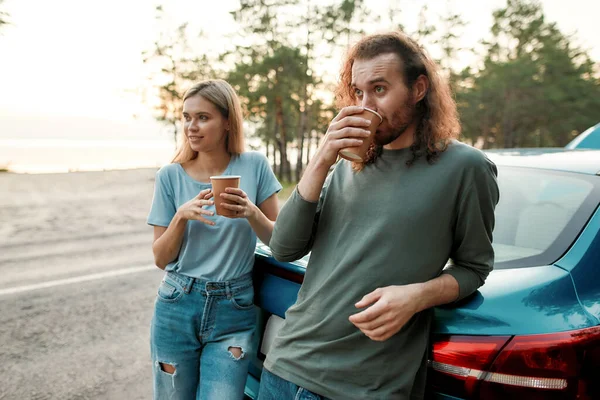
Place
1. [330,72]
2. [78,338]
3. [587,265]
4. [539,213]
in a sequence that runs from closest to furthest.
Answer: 1. [587,265]
2. [539,213]
3. [78,338]
4. [330,72]

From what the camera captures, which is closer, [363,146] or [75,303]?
[363,146]

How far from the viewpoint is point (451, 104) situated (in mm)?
1483

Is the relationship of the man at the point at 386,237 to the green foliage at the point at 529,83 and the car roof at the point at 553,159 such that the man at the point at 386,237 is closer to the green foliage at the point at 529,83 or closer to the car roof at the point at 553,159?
the car roof at the point at 553,159

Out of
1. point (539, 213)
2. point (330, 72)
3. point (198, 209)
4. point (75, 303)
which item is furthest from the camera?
point (330, 72)

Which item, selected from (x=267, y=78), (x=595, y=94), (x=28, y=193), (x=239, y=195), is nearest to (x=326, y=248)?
(x=239, y=195)

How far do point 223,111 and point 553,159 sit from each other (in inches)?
66.8

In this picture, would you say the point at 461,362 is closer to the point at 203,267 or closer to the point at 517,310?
the point at 517,310

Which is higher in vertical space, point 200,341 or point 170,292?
point 170,292

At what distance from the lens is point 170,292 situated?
6.18 feet

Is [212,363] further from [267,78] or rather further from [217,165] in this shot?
[267,78]

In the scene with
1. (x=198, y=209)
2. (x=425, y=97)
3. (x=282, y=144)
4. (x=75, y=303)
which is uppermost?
(x=425, y=97)

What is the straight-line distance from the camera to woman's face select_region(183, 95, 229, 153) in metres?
2.02

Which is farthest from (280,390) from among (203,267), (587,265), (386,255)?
(587,265)

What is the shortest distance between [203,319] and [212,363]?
0.17 metres
